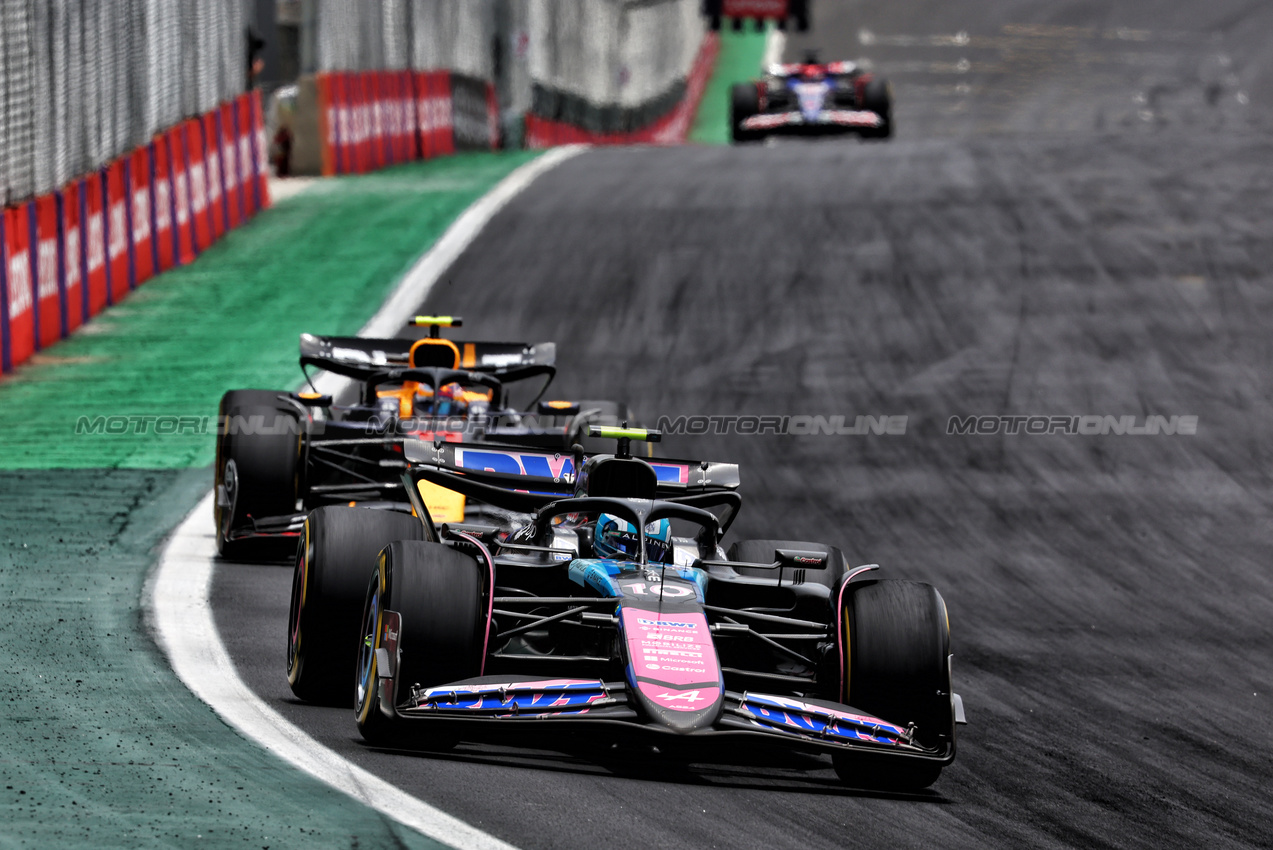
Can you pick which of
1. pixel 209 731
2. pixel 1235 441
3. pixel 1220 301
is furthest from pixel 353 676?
pixel 1220 301

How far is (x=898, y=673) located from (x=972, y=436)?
8130mm

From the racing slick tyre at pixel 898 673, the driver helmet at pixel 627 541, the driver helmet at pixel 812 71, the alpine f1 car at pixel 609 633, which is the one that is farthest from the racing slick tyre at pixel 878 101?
the racing slick tyre at pixel 898 673

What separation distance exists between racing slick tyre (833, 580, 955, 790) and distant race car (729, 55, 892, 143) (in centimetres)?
2486

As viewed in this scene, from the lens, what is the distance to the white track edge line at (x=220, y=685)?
231 inches

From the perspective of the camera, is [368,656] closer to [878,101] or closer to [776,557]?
[776,557]

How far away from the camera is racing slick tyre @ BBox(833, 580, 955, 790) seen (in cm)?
707

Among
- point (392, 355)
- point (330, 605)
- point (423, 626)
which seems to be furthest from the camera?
point (392, 355)

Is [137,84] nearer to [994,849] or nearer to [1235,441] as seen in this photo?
Result: [1235,441]

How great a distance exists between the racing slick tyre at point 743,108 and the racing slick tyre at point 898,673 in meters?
24.9

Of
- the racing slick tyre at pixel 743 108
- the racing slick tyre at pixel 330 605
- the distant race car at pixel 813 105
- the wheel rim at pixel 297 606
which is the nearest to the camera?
the racing slick tyre at pixel 330 605

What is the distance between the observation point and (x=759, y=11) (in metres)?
53.8

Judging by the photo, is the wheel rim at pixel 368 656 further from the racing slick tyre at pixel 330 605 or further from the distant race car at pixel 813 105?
the distant race car at pixel 813 105

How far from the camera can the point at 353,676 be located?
305 inches

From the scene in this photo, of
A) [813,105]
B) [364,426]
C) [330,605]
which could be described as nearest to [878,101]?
[813,105]
